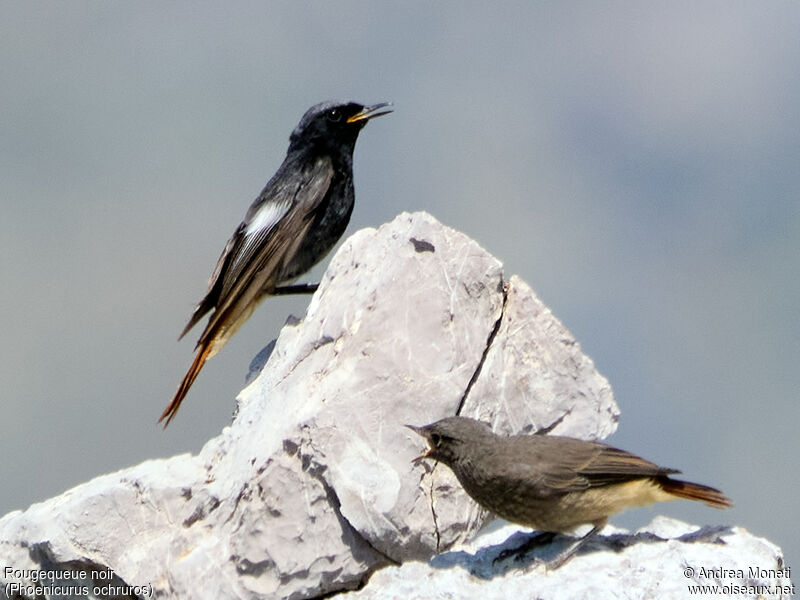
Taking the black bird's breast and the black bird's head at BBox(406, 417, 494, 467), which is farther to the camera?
the black bird's breast

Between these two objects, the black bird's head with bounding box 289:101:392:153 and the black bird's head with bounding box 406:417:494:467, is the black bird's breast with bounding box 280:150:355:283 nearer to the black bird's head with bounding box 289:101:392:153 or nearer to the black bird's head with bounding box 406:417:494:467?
the black bird's head with bounding box 289:101:392:153

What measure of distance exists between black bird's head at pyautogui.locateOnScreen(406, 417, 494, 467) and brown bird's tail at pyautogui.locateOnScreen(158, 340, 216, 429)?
113 inches

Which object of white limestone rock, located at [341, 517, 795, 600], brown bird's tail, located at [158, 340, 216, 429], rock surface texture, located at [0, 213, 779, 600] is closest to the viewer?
white limestone rock, located at [341, 517, 795, 600]

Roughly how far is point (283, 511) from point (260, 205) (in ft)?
13.8

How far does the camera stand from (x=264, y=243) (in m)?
10.2

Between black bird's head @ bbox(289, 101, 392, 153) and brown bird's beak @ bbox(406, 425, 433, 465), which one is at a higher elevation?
black bird's head @ bbox(289, 101, 392, 153)

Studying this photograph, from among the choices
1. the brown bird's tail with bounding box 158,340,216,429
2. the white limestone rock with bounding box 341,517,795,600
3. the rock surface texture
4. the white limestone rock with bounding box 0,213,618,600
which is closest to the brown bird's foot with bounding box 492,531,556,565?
the white limestone rock with bounding box 341,517,795,600

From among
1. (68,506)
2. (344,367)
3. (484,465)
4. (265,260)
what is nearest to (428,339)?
(344,367)

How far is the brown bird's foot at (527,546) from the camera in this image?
21.7 ft

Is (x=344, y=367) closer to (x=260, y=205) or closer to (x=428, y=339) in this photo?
(x=428, y=339)

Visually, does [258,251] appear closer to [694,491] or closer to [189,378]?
[189,378]

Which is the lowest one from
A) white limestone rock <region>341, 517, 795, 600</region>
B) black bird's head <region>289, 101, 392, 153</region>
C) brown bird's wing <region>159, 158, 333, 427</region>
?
white limestone rock <region>341, 517, 795, 600</region>

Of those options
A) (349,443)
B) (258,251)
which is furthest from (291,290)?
(349,443)

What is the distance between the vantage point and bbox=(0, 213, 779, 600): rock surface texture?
22.0 ft
